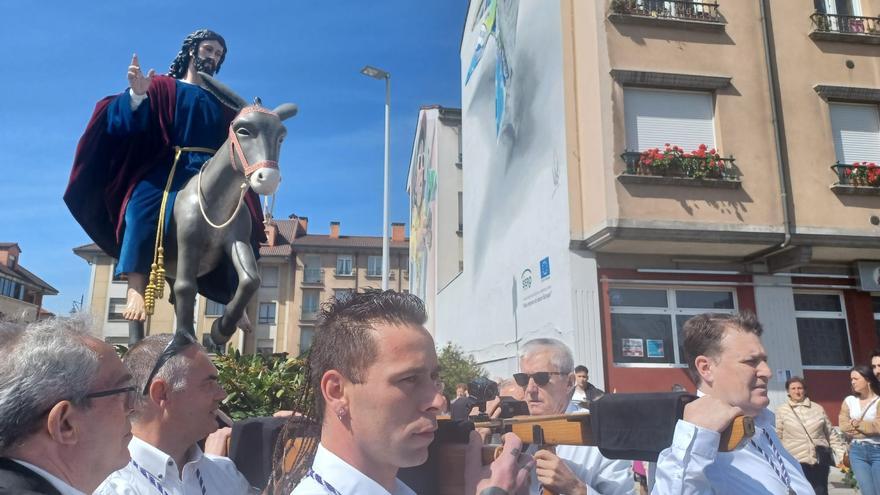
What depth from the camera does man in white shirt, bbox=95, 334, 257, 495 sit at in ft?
8.19

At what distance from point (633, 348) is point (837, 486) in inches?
159

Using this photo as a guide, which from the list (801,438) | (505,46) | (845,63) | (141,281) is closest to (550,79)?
(505,46)

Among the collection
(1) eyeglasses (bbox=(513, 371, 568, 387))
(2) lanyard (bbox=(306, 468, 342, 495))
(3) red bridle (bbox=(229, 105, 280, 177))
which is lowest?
(2) lanyard (bbox=(306, 468, 342, 495))

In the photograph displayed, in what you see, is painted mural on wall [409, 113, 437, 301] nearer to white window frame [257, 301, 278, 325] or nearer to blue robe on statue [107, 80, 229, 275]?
white window frame [257, 301, 278, 325]

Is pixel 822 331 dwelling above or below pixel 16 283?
below

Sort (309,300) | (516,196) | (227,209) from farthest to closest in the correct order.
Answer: (309,300), (516,196), (227,209)

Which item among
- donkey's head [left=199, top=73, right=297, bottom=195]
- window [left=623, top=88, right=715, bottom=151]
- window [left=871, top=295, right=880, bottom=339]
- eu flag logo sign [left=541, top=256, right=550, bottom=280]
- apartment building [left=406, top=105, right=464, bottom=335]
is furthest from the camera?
apartment building [left=406, top=105, right=464, bottom=335]

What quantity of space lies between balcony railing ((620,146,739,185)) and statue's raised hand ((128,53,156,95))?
34.2ft

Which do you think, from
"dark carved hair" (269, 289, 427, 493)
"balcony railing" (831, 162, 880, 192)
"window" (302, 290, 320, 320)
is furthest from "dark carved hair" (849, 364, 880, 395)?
"window" (302, 290, 320, 320)

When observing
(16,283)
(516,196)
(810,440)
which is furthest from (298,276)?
(810,440)

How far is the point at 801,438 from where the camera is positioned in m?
7.66

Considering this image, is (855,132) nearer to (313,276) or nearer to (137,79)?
(137,79)

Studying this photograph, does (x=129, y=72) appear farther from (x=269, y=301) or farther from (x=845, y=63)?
(x=269, y=301)

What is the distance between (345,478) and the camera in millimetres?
1558
